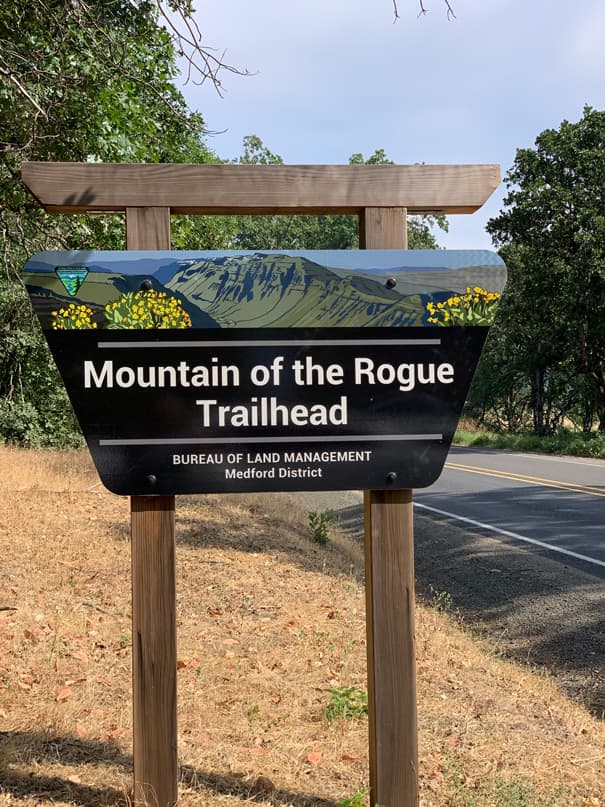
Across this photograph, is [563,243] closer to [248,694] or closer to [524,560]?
[524,560]

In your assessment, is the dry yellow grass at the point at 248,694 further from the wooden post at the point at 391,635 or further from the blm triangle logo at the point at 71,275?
the blm triangle logo at the point at 71,275

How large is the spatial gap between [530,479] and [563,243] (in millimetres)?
14113

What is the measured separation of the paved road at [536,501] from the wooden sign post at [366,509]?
6.33m

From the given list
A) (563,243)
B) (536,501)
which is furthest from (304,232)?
(536,501)

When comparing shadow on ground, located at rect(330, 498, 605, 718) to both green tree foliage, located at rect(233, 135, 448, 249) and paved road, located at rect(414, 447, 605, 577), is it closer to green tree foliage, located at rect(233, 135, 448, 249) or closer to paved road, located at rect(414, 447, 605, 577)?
paved road, located at rect(414, 447, 605, 577)

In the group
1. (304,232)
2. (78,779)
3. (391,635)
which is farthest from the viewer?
(304,232)

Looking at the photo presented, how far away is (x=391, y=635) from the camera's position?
3117 mm

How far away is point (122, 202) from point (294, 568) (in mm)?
5188

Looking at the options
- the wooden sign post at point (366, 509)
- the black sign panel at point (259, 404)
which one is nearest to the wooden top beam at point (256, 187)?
the wooden sign post at point (366, 509)

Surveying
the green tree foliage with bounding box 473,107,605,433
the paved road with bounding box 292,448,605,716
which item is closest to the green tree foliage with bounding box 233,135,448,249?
the green tree foliage with bounding box 473,107,605,433

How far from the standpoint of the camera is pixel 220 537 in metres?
8.59

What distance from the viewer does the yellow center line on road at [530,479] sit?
48.6ft

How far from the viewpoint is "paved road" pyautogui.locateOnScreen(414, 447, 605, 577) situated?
1037 centimetres

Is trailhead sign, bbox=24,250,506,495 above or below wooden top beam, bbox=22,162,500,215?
below
